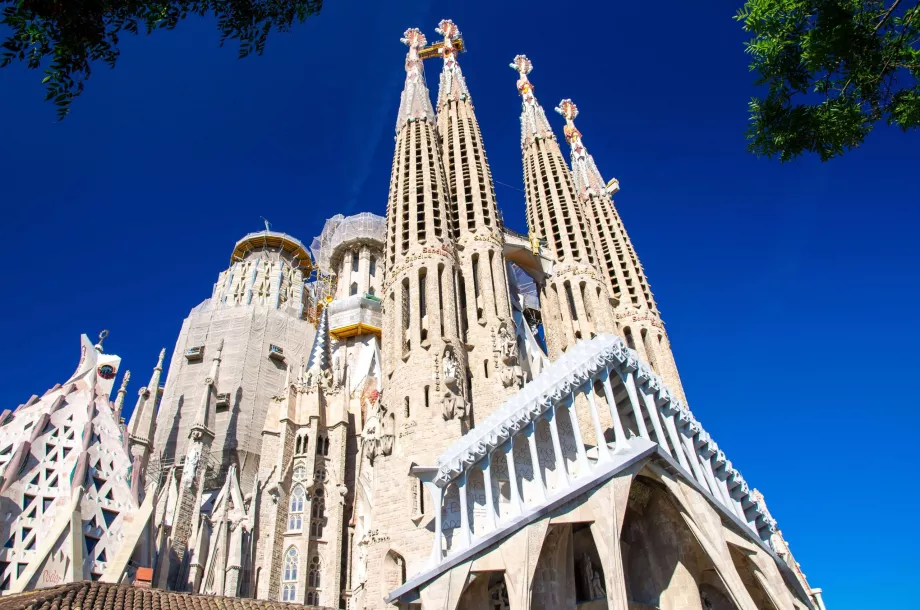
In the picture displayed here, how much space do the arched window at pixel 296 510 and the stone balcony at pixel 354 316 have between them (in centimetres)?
1364

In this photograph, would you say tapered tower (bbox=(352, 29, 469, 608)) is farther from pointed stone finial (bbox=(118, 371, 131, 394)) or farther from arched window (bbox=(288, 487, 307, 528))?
pointed stone finial (bbox=(118, 371, 131, 394))

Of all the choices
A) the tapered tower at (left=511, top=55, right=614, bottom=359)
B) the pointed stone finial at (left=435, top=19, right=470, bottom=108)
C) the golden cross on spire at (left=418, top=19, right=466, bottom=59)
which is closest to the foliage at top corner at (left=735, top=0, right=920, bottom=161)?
the tapered tower at (left=511, top=55, right=614, bottom=359)

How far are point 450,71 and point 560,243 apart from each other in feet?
45.9

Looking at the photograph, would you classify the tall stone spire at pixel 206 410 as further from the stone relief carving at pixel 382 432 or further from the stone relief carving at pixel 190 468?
the stone relief carving at pixel 382 432

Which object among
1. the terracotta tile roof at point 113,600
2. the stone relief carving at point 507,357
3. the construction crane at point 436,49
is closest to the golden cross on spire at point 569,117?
the construction crane at point 436,49

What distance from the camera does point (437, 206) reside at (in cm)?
2836

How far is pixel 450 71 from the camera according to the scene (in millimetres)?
39531

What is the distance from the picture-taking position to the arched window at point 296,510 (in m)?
26.4

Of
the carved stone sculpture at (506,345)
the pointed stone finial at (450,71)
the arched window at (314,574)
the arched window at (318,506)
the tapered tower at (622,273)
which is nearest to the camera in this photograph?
the carved stone sculpture at (506,345)

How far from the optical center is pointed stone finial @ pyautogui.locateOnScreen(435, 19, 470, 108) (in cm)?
3741

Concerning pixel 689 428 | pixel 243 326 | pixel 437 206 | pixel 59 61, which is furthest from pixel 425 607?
pixel 243 326

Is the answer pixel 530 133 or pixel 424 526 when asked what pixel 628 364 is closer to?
pixel 424 526

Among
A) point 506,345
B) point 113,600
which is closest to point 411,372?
point 506,345

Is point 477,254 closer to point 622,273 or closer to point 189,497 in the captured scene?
point 622,273
